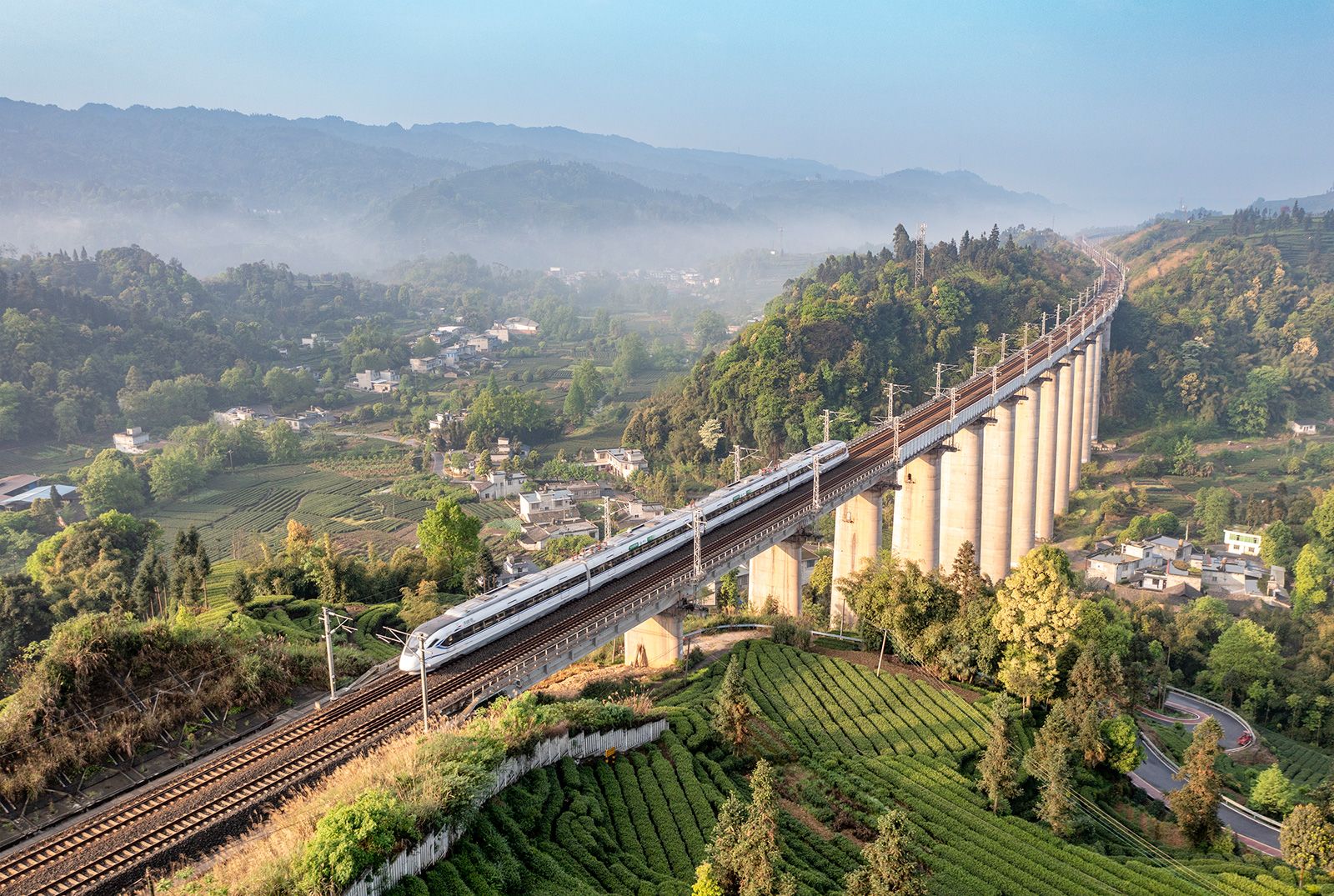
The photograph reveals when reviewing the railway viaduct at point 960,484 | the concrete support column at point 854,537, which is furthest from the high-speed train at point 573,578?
the concrete support column at point 854,537

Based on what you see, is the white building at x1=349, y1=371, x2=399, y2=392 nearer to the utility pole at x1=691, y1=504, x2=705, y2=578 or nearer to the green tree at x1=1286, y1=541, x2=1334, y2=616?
the utility pole at x1=691, y1=504, x2=705, y2=578

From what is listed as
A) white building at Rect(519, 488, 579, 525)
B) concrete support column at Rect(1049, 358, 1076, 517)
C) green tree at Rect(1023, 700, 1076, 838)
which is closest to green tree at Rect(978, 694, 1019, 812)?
green tree at Rect(1023, 700, 1076, 838)

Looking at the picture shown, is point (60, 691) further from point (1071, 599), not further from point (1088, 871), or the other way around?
point (1071, 599)

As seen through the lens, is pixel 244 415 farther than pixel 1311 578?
Yes

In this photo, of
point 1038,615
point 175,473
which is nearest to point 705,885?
point 1038,615

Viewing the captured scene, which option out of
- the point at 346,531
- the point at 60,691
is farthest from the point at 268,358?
the point at 60,691

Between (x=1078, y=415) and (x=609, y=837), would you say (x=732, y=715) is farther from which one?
(x=1078, y=415)
